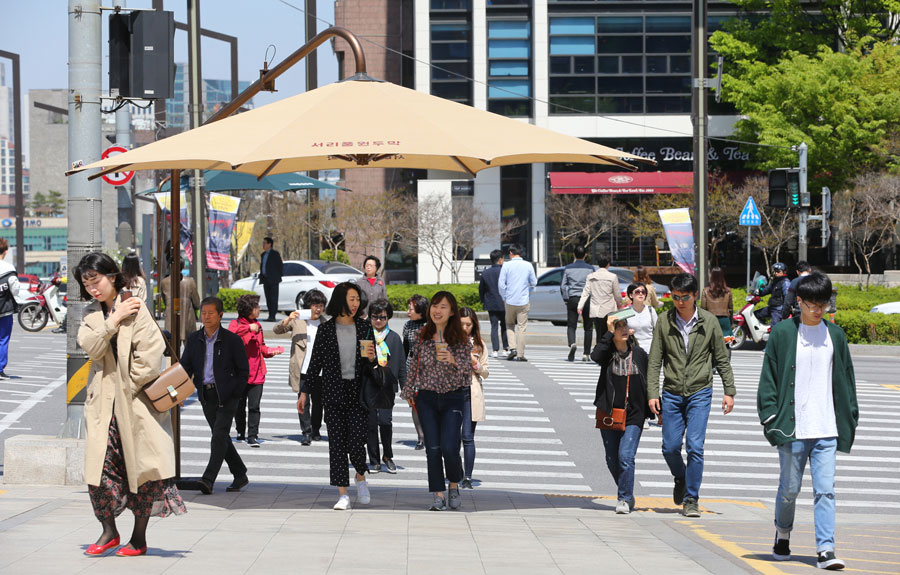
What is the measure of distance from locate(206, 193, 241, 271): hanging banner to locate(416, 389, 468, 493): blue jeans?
17464 mm

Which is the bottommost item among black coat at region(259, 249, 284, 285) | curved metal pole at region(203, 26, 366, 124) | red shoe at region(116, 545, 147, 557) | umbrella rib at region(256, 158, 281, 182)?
red shoe at region(116, 545, 147, 557)

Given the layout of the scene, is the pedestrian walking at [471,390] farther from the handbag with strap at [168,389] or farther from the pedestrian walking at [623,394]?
the handbag with strap at [168,389]

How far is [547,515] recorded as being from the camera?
31.0 ft

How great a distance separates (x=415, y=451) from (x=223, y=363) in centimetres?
362

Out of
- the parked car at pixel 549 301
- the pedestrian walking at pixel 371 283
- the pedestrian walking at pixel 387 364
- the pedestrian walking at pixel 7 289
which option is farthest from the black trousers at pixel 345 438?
the parked car at pixel 549 301

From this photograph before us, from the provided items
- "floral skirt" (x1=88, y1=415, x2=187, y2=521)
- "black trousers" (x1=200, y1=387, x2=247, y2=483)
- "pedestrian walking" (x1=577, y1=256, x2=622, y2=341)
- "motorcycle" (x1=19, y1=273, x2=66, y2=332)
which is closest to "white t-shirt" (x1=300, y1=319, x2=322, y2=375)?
"black trousers" (x1=200, y1=387, x2=247, y2=483)

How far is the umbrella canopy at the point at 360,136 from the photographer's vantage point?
354 inches

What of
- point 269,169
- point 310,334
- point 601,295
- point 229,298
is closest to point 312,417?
point 310,334

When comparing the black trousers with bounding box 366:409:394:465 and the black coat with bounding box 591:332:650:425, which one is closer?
the black coat with bounding box 591:332:650:425

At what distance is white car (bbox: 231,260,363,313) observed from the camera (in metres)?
31.8

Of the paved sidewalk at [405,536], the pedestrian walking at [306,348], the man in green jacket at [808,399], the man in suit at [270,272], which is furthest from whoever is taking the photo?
the man in suit at [270,272]

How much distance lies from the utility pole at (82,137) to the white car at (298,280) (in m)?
20.0

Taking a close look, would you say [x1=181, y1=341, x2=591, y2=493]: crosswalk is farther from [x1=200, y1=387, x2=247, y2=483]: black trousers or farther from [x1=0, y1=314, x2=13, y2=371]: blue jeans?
[x1=0, y1=314, x2=13, y2=371]: blue jeans

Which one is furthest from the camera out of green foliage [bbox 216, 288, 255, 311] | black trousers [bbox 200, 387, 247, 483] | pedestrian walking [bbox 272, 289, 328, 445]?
green foliage [bbox 216, 288, 255, 311]
